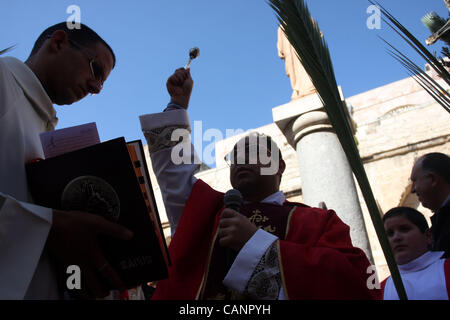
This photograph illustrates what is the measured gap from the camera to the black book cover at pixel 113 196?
1.22m

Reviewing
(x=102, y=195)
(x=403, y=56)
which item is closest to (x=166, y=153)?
(x=102, y=195)

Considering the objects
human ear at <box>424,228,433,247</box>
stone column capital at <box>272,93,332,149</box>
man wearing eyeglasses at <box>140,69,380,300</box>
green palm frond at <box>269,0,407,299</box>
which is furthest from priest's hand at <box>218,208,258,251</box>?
stone column capital at <box>272,93,332,149</box>

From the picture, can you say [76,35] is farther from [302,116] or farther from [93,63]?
[302,116]

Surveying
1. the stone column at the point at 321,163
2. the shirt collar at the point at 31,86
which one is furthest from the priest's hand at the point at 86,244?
the stone column at the point at 321,163

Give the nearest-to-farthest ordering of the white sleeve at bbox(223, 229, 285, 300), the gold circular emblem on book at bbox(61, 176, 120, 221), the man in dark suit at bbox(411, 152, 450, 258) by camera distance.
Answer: the gold circular emblem on book at bbox(61, 176, 120, 221) < the white sleeve at bbox(223, 229, 285, 300) < the man in dark suit at bbox(411, 152, 450, 258)

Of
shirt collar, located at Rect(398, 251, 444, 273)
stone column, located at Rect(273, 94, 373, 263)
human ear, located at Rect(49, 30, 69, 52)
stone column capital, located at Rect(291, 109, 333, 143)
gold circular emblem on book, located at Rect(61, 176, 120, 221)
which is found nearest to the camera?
gold circular emblem on book, located at Rect(61, 176, 120, 221)

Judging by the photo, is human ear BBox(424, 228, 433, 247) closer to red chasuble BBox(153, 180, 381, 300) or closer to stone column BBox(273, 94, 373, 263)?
red chasuble BBox(153, 180, 381, 300)

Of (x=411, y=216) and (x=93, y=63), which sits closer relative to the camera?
→ (x=93, y=63)

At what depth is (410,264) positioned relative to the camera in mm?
2898

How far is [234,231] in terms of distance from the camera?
177cm

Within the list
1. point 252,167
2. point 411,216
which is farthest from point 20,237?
point 411,216

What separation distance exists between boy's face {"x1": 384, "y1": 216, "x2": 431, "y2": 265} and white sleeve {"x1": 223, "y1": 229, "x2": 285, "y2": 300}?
5.17 ft

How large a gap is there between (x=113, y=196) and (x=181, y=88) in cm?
108

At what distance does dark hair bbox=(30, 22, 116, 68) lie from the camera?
1671 mm
